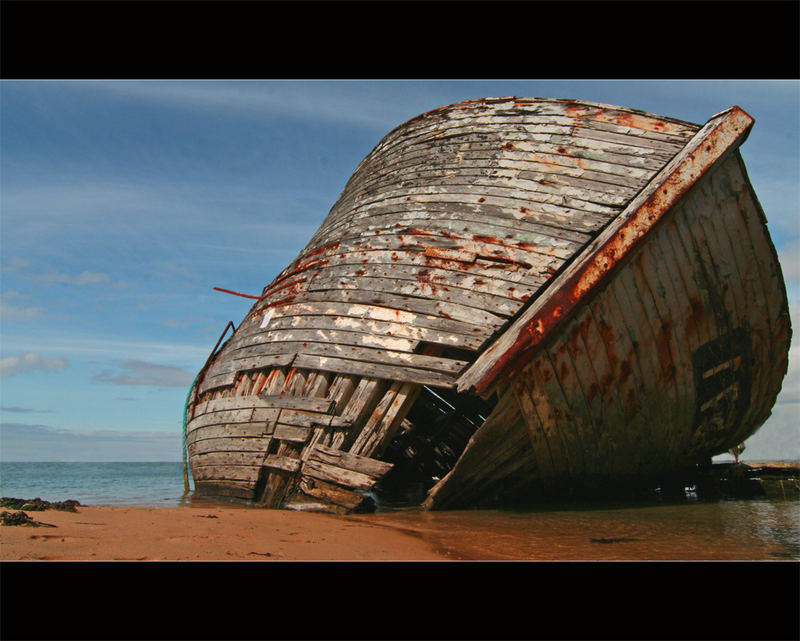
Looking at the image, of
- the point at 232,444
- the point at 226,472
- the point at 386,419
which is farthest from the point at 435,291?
the point at 226,472

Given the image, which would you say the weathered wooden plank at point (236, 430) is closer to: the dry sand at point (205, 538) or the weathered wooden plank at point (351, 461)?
the weathered wooden plank at point (351, 461)

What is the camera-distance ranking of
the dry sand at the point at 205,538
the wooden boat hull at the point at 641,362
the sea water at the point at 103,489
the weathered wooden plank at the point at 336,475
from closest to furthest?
1. the dry sand at the point at 205,538
2. the wooden boat hull at the point at 641,362
3. the weathered wooden plank at the point at 336,475
4. the sea water at the point at 103,489

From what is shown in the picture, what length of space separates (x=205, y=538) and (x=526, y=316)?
2.50 metres

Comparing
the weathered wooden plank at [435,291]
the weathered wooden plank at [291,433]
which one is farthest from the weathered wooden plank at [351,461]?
the weathered wooden plank at [435,291]

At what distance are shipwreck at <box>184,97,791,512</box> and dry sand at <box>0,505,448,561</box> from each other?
2.32 ft

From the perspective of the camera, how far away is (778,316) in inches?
226

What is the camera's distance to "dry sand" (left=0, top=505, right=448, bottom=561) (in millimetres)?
2889

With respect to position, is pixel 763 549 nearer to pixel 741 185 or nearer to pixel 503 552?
pixel 503 552

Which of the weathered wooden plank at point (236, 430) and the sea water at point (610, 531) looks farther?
the weathered wooden plank at point (236, 430)

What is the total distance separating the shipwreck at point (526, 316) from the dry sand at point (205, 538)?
2.32 ft

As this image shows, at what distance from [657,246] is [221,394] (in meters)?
4.26

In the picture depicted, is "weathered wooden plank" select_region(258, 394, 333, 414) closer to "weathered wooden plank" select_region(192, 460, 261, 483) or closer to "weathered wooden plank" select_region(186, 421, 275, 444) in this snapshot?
"weathered wooden plank" select_region(186, 421, 275, 444)

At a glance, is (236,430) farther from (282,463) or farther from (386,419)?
(386,419)

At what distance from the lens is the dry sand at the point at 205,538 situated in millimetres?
2889
